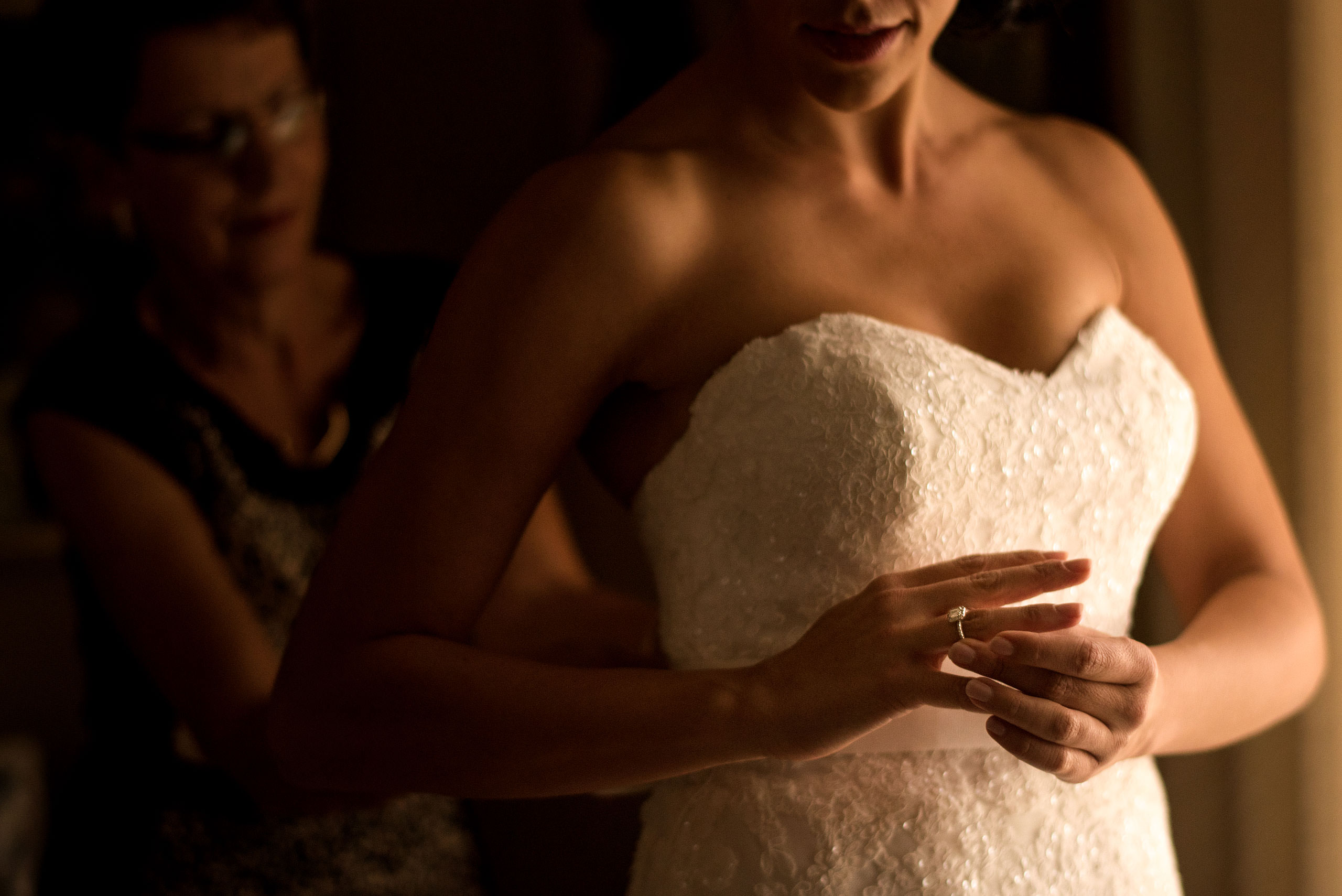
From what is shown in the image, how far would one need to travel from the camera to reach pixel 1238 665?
96 centimetres

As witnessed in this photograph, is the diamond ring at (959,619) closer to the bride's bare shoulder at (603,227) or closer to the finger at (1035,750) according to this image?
the finger at (1035,750)

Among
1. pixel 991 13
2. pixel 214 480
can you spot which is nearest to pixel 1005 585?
A: pixel 991 13

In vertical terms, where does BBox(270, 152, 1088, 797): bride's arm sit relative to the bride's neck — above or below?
below

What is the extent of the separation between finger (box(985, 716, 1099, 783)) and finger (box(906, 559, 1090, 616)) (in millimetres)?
73

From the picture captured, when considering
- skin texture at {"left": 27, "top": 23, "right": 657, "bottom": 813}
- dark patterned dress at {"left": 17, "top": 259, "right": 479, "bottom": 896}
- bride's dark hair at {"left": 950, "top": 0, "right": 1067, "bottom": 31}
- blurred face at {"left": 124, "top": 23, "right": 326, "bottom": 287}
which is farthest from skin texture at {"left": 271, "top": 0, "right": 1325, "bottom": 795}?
blurred face at {"left": 124, "top": 23, "right": 326, "bottom": 287}

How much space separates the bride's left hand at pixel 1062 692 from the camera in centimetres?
74

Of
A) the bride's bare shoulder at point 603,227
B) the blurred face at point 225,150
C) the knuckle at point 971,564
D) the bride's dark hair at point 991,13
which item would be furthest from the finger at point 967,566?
the blurred face at point 225,150

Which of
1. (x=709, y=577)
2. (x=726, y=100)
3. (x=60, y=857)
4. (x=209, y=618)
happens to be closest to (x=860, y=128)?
(x=726, y=100)

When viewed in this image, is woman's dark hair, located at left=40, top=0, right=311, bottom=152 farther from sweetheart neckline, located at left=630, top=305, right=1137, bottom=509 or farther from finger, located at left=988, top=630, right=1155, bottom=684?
finger, located at left=988, top=630, right=1155, bottom=684

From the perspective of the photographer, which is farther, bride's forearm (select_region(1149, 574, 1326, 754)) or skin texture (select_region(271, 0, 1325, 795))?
bride's forearm (select_region(1149, 574, 1326, 754))

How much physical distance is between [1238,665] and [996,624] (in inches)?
13.2

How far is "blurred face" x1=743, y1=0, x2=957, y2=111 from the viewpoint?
853 millimetres

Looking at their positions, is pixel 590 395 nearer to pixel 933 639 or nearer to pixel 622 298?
pixel 622 298

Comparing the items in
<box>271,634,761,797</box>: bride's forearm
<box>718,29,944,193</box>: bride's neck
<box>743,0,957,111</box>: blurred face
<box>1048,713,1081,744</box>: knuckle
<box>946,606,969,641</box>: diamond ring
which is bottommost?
<box>271,634,761,797</box>: bride's forearm
